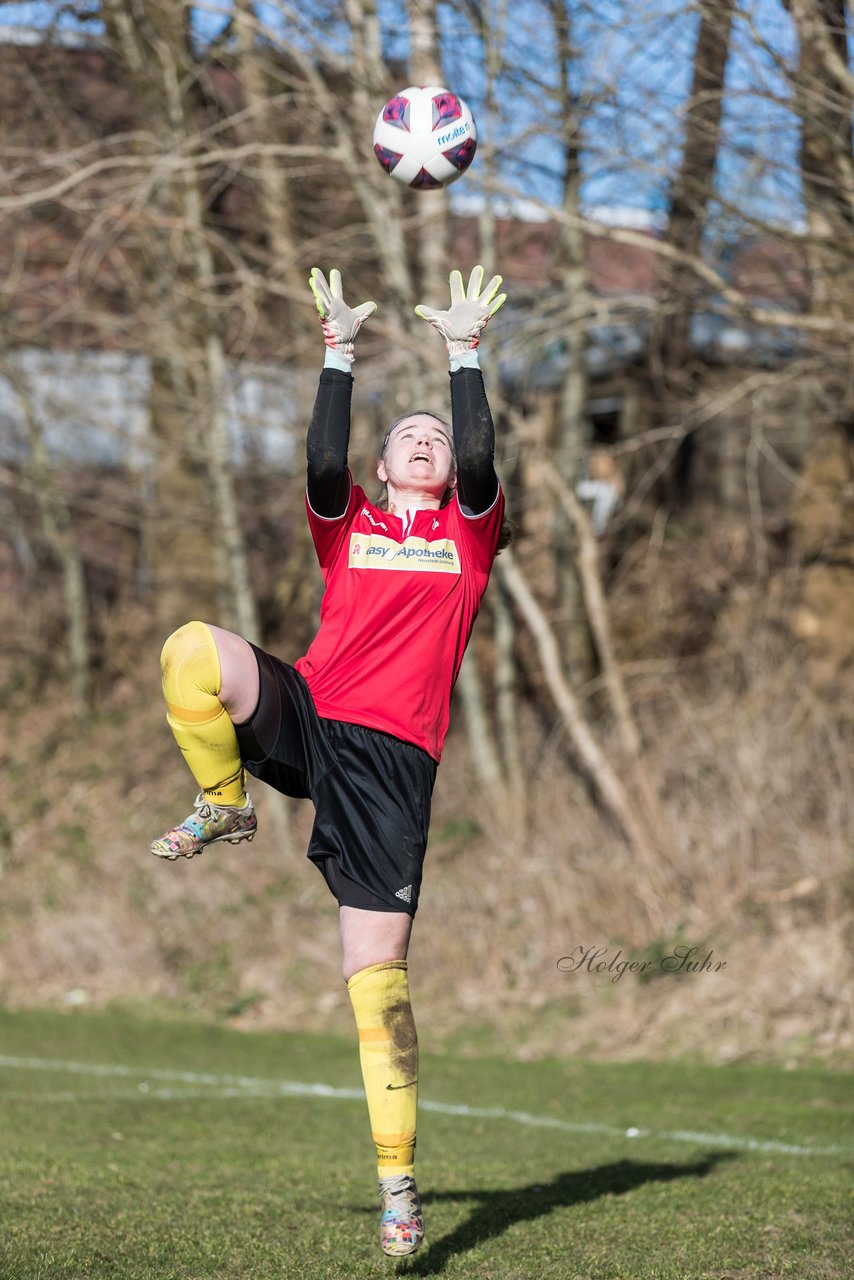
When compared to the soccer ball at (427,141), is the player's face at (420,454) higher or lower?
lower

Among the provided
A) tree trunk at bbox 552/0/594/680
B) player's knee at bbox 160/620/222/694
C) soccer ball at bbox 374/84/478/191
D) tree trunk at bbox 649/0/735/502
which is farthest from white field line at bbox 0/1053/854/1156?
tree trunk at bbox 649/0/735/502

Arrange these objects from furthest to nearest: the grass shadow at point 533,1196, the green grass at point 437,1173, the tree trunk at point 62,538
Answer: the tree trunk at point 62,538, the grass shadow at point 533,1196, the green grass at point 437,1173

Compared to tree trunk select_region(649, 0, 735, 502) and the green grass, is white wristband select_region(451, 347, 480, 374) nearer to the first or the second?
the green grass

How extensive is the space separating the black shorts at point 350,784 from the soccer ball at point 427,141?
81.6 inches

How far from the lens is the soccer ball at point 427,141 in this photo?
16.2 ft

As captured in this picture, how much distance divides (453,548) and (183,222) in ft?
24.1

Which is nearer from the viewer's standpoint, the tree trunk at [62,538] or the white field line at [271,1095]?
the white field line at [271,1095]

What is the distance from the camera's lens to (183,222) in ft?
34.3

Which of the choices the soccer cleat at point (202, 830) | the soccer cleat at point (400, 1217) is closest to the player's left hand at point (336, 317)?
the soccer cleat at point (202, 830)

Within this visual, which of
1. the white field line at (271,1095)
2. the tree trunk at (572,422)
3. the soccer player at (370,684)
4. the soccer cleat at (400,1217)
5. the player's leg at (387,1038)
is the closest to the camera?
the soccer cleat at (400,1217)

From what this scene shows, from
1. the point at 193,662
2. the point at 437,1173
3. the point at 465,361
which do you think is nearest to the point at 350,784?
the point at 193,662

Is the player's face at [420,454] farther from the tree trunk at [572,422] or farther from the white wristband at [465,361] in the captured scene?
the tree trunk at [572,422]

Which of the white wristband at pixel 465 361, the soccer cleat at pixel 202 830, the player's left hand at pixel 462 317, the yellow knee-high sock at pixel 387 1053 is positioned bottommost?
the yellow knee-high sock at pixel 387 1053

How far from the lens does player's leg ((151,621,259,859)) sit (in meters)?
3.73
